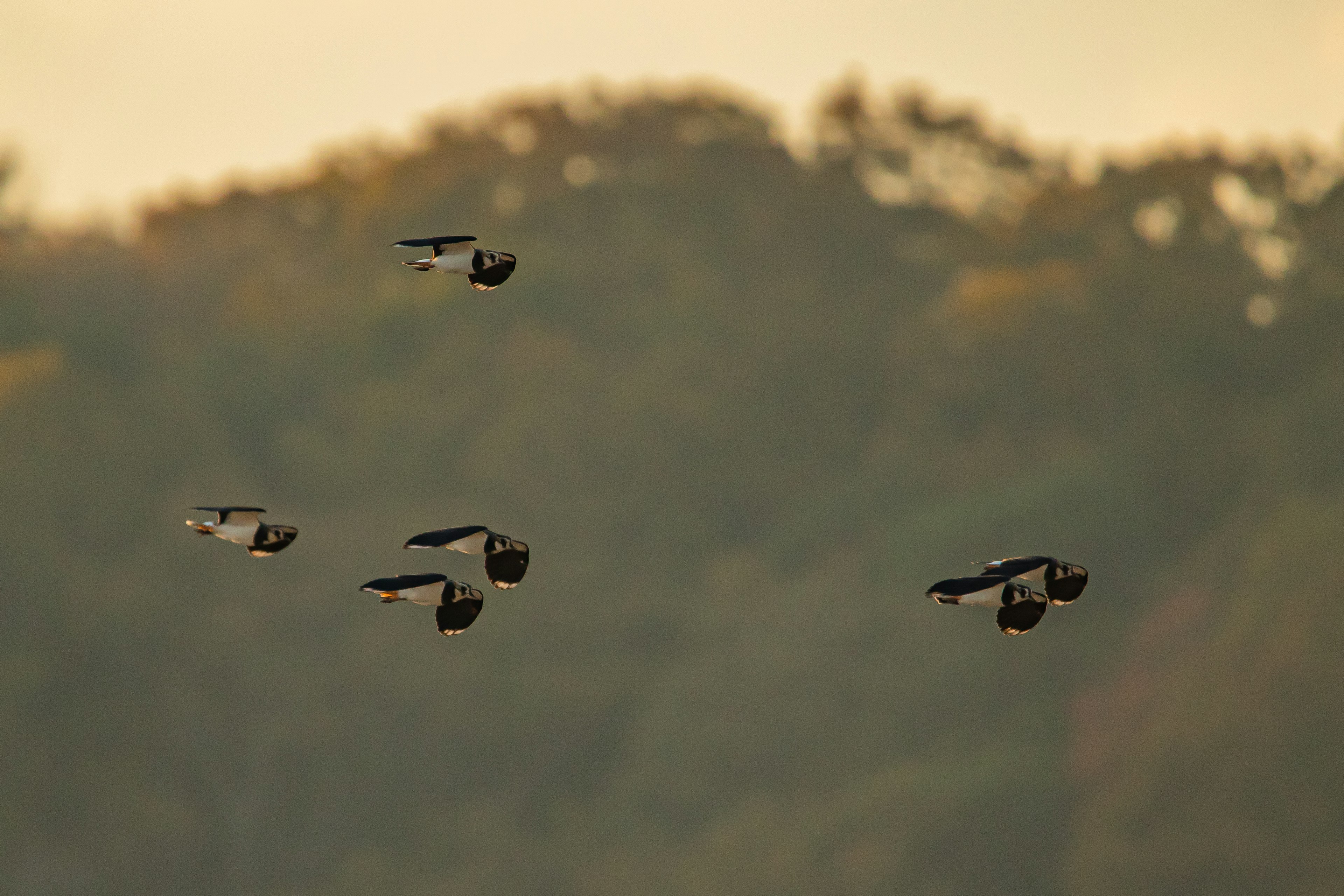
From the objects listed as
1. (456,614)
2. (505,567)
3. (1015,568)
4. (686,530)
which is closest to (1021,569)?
(1015,568)

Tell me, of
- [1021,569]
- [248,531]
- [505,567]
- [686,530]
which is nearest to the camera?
[505,567]

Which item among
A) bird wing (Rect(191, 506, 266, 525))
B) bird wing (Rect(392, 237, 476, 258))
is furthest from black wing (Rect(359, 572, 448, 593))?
bird wing (Rect(392, 237, 476, 258))

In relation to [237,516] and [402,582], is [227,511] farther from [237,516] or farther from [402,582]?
[402,582]

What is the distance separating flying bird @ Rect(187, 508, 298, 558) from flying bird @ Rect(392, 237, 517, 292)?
159 cm

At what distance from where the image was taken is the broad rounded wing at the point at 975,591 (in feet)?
42.4

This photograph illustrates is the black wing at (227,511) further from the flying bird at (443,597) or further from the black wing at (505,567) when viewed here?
the black wing at (505,567)

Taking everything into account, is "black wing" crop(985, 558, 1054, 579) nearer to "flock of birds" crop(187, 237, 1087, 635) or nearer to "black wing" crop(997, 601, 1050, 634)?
"flock of birds" crop(187, 237, 1087, 635)

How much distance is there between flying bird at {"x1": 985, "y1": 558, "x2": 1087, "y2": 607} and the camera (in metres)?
13.1

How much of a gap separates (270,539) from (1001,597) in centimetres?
397

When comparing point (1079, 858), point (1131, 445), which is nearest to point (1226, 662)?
point (1079, 858)

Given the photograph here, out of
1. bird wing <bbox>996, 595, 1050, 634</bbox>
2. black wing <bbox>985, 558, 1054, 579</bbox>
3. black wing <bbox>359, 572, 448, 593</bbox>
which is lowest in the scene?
black wing <bbox>359, 572, 448, 593</bbox>

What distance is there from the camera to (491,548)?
41.4 ft

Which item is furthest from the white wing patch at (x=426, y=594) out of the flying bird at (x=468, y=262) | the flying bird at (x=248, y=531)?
the flying bird at (x=468, y=262)

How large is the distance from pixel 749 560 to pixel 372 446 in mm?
13192
